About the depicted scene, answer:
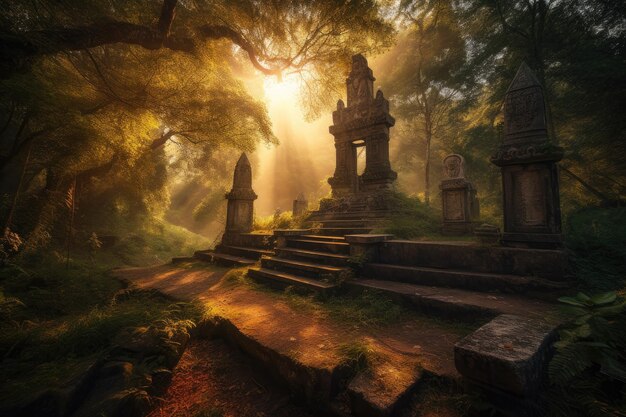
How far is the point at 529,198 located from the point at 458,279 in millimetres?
1881

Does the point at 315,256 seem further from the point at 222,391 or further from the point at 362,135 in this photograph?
the point at 362,135

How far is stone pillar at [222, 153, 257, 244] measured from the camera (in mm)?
9070

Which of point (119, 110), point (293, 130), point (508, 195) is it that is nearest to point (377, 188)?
point (508, 195)

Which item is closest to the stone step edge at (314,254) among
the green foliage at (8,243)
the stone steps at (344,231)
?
the stone steps at (344,231)

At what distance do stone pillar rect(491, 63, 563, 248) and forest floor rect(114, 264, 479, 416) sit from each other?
218cm

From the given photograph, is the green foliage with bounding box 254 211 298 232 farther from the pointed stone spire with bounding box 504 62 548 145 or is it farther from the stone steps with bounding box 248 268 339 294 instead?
the pointed stone spire with bounding box 504 62 548 145

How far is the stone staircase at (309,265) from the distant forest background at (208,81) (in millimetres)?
4573

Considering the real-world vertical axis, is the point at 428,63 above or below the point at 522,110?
above

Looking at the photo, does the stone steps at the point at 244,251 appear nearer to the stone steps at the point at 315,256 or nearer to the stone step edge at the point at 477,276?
the stone steps at the point at 315,256

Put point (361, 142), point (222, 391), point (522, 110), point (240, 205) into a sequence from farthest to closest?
point (361, 142)
point (240, 205)
point (522, 110)
point (222, 391)

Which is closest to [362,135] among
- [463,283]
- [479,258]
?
[479,258]

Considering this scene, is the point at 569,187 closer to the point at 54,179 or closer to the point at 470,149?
the point at 470,149

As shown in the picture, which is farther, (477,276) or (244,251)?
(244,251)

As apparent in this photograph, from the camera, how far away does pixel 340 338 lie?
2934 mm
